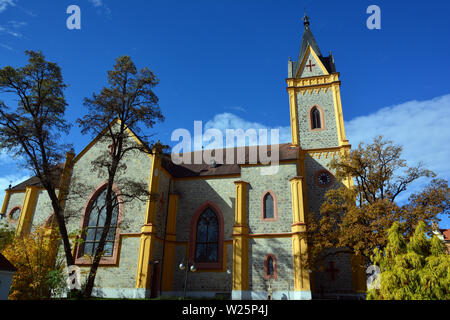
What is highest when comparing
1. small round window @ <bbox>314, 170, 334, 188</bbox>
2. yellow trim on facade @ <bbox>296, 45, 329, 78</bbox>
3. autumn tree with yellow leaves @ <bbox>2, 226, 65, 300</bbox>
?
yellow trim on facade @ <bbox>296, 45, 329, 78</bbox>

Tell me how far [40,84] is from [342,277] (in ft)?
75.5

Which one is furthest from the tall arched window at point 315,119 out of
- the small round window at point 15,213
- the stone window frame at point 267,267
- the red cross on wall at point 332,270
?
the small round window at point 15,213

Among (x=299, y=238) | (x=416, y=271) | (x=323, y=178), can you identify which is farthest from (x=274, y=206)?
(x=416, y=271)

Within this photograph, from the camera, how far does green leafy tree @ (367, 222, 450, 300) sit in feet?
32.1

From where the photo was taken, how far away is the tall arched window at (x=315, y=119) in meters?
26.9

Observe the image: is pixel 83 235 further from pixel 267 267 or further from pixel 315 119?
pixel 315 119

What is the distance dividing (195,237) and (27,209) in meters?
14.5

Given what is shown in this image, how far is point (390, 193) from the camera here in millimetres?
19234

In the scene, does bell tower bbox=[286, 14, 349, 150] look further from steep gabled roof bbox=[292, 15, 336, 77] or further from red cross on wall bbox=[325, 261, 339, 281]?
red cross on wall bbox=[325, 261, 339, 281]

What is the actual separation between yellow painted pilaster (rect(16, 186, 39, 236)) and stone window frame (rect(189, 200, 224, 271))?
13.6 meters

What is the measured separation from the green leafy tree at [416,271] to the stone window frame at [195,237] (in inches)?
512

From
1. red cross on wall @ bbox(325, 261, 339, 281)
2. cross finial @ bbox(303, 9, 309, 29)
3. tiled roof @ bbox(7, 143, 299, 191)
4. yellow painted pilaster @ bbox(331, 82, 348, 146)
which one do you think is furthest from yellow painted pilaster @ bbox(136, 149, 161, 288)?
cross finial @ bbox(303, 9, 309, 29)

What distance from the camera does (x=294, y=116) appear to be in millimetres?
27453
